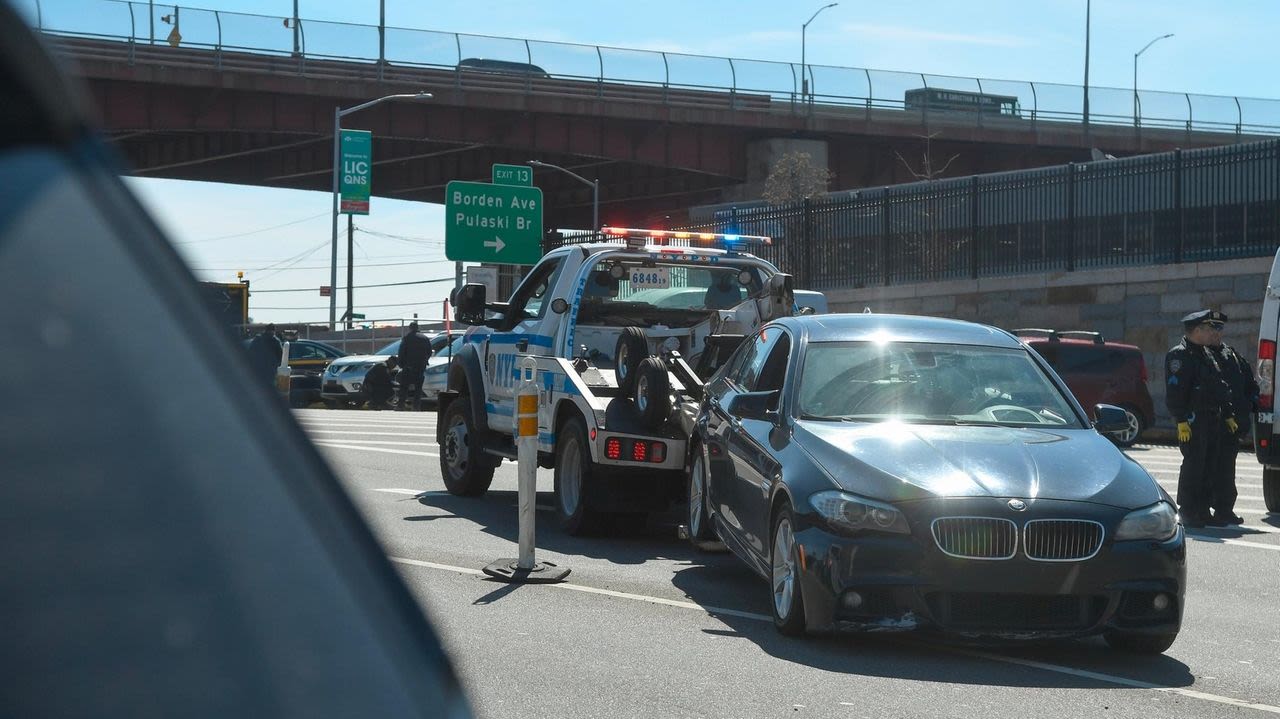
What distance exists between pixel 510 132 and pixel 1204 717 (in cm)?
4718

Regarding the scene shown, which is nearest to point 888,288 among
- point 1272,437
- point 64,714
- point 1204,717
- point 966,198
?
point 966,198

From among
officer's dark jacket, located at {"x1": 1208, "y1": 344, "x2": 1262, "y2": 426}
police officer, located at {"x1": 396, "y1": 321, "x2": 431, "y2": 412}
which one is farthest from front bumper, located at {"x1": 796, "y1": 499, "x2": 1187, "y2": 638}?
police officer, located at {"x1": 396, "y1": 321, "x2": 431, "y2": 412}

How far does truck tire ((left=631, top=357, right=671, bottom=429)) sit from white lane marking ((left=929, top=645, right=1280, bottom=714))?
11.6 feet

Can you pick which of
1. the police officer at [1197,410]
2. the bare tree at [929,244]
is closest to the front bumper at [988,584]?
the police officer at [1197,410]

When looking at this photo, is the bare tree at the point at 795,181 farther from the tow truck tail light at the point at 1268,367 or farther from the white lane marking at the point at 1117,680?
the white lane marking at the point at 1117,680

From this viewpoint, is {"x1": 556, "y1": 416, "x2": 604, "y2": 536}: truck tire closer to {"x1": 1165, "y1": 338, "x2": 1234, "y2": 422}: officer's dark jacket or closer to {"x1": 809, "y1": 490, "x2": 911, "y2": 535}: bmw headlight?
{"x1": 809, "y1": 490, "x2": 911, "y2": 535}: bmw headlight

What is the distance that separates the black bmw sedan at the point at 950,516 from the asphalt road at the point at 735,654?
243mm

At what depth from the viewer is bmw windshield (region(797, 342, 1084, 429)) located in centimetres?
824

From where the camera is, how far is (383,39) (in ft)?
164

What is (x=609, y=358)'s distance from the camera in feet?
40.1

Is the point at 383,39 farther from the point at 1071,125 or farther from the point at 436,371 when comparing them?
the point at 1071,125

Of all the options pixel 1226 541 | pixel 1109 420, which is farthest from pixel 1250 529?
pixel 1109 420

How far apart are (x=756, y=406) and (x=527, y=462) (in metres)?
1.87

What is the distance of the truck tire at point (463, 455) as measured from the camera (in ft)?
44.7
